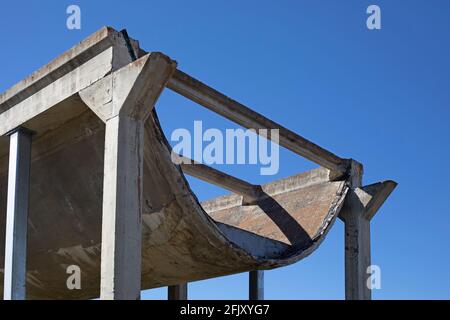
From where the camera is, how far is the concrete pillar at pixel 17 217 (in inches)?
385

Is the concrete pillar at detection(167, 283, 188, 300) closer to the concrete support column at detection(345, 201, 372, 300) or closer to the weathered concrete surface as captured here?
the weathered concrete surface

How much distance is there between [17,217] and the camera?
9.99m

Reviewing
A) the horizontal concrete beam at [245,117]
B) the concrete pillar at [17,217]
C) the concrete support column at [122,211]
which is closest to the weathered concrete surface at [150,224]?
the concrete pillar at [17,217]

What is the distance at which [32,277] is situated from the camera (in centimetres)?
1356

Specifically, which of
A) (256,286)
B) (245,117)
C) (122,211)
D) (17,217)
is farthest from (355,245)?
(122,211)

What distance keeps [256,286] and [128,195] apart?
24.7 feet

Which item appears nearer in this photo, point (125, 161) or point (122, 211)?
point (122, 211)

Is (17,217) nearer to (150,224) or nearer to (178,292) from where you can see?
(150,224)

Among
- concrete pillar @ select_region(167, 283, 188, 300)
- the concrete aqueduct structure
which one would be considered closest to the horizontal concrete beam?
the concrete aqueduct structure

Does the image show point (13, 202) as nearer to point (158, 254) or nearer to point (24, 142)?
point (24, 142)
